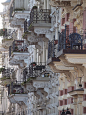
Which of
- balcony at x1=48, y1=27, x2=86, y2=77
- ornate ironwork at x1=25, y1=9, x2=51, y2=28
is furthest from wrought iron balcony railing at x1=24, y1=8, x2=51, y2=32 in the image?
balcony at x1=48, y1=27, x2=86, y2=77

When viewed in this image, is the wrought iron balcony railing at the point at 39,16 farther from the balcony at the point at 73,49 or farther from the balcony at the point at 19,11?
the balcony at the point at 73,49

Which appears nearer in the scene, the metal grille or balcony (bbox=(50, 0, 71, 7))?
balcony (bbox=(50, 0, 71, 7))

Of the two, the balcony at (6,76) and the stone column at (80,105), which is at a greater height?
the stone column at (80,105)

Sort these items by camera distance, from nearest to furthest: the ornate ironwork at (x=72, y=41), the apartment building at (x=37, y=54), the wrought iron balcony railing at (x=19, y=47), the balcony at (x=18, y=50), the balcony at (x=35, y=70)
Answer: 1. the ornate ironwork at (x=72, y=41)
2. the apartment building at (x=37, y=54)
3. the balcony at (x=35, y=70)
4. the wrought iron balcony railing at (x=19, y=47)
5. the balcony at (x=18, y=50)

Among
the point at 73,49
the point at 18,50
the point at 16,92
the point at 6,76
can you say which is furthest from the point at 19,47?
the point at 73,49

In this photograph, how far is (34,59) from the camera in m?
40.8

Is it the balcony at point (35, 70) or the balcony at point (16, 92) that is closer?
the balcony at point (35, 70)

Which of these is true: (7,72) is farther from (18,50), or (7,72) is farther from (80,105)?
(80,105)

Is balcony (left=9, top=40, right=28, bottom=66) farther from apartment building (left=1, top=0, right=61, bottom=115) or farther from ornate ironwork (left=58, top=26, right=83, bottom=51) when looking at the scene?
ornate ironwork (left=58, top=26, right=83, bottom=51)

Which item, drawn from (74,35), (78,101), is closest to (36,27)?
(78,101)

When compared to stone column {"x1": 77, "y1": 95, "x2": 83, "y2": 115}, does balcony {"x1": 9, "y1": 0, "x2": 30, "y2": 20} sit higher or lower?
higher

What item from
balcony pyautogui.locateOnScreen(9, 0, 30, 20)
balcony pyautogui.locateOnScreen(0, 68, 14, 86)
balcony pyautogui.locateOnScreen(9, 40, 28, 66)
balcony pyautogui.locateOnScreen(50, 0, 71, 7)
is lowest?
balcony pyautogui.locateOnScreen(0, 68, 14, 86)

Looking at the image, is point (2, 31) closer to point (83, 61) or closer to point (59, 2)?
point (59, 2)

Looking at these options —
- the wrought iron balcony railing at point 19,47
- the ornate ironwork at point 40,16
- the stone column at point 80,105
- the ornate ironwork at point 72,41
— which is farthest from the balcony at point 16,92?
the ornate ironwork at point 72,41
